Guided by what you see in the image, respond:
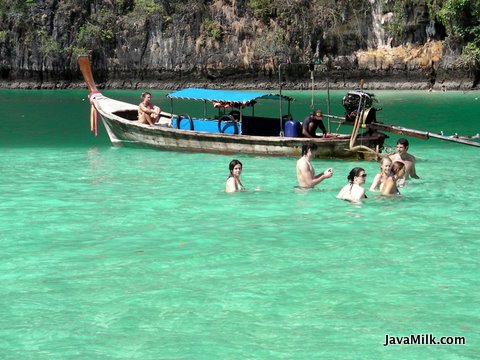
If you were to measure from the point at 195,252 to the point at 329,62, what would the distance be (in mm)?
61823

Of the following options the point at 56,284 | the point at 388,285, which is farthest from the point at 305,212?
the point at 56,284

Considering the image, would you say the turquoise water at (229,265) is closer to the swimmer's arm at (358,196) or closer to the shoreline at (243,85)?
the swimmer's arm at (358,196)

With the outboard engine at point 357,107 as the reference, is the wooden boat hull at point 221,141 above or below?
below

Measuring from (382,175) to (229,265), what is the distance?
5.48m

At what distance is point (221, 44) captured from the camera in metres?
77.4

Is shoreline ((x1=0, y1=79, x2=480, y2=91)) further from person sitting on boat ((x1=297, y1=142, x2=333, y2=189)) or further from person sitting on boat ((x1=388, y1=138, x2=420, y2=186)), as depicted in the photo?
person sitting on boat ((x1=297, y1=142, x2=333, y2=189))

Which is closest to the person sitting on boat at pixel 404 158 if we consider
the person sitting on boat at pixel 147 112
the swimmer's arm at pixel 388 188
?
the swimmer's arm at pixel 388 188

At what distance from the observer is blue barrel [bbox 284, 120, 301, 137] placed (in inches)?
914

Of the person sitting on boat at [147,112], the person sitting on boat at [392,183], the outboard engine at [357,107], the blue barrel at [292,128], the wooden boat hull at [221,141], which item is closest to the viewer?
the person sitting on boat at [392,183]

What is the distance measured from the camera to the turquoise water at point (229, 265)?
923cm

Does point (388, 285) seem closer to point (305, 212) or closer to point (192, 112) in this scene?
point (305, 212)

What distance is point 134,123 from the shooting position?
82.8 feet

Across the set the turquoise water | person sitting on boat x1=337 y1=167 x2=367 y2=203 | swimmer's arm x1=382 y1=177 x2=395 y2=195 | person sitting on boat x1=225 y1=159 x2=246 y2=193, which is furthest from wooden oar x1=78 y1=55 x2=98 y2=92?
swimmer's arm x1=382 y1=177 x2=395 y2=195

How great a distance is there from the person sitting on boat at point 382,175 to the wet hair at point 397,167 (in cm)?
16
